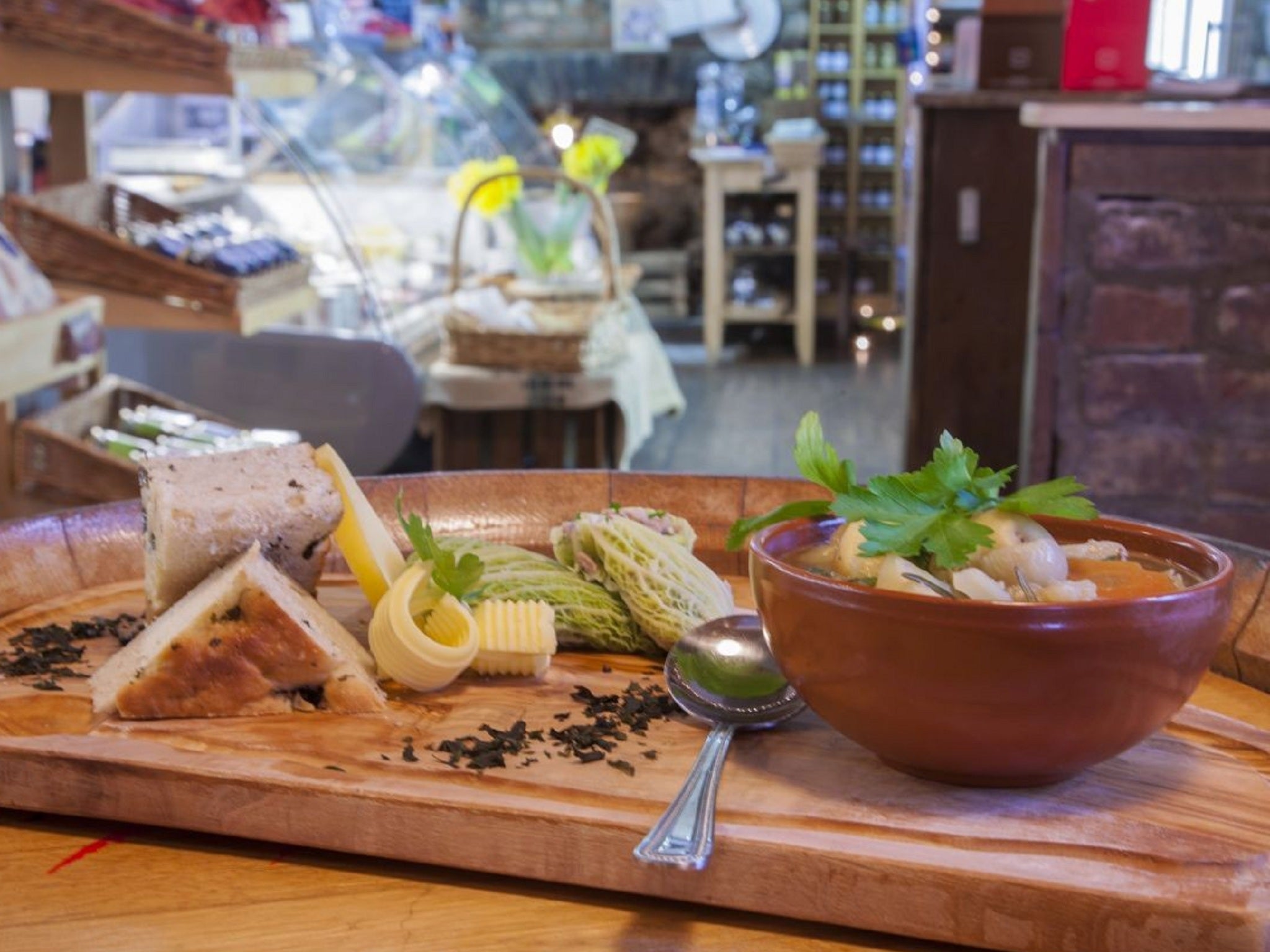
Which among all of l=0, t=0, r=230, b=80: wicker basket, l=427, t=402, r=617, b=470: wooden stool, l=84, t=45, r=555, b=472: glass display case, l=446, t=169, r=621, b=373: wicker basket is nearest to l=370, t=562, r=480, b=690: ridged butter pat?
l=0, t=0, r=230, b=80: wicker basket

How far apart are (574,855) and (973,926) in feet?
0.65

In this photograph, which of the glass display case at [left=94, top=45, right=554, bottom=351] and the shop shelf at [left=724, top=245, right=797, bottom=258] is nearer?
the glass display case at [left=94, top=45, right=554, bottom=351]

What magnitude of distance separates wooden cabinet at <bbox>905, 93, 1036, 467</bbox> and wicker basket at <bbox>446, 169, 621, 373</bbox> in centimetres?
96

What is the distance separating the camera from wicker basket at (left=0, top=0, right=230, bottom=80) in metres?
2.55

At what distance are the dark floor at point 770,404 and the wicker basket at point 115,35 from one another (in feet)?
7.87

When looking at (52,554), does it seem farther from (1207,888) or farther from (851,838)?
(1207,888)

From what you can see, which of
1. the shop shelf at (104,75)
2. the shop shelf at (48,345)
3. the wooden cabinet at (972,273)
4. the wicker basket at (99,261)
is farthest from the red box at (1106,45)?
the shop shelf at (48,345)

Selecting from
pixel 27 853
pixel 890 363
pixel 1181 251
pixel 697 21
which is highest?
pixel 697 21

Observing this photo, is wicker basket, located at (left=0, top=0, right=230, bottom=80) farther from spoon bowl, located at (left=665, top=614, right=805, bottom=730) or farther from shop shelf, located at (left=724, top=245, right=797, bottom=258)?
shop shelf, located at (left=724, top=245, right=797, bottom=258)

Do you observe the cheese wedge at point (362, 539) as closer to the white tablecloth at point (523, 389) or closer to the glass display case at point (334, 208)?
the glass display case at point (334, 208)

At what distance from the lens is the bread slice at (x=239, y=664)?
858 mm

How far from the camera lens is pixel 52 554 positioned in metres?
1.17

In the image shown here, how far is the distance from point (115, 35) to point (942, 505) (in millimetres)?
2358

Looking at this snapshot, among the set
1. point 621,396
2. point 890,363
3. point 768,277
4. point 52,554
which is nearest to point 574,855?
point 52,554
